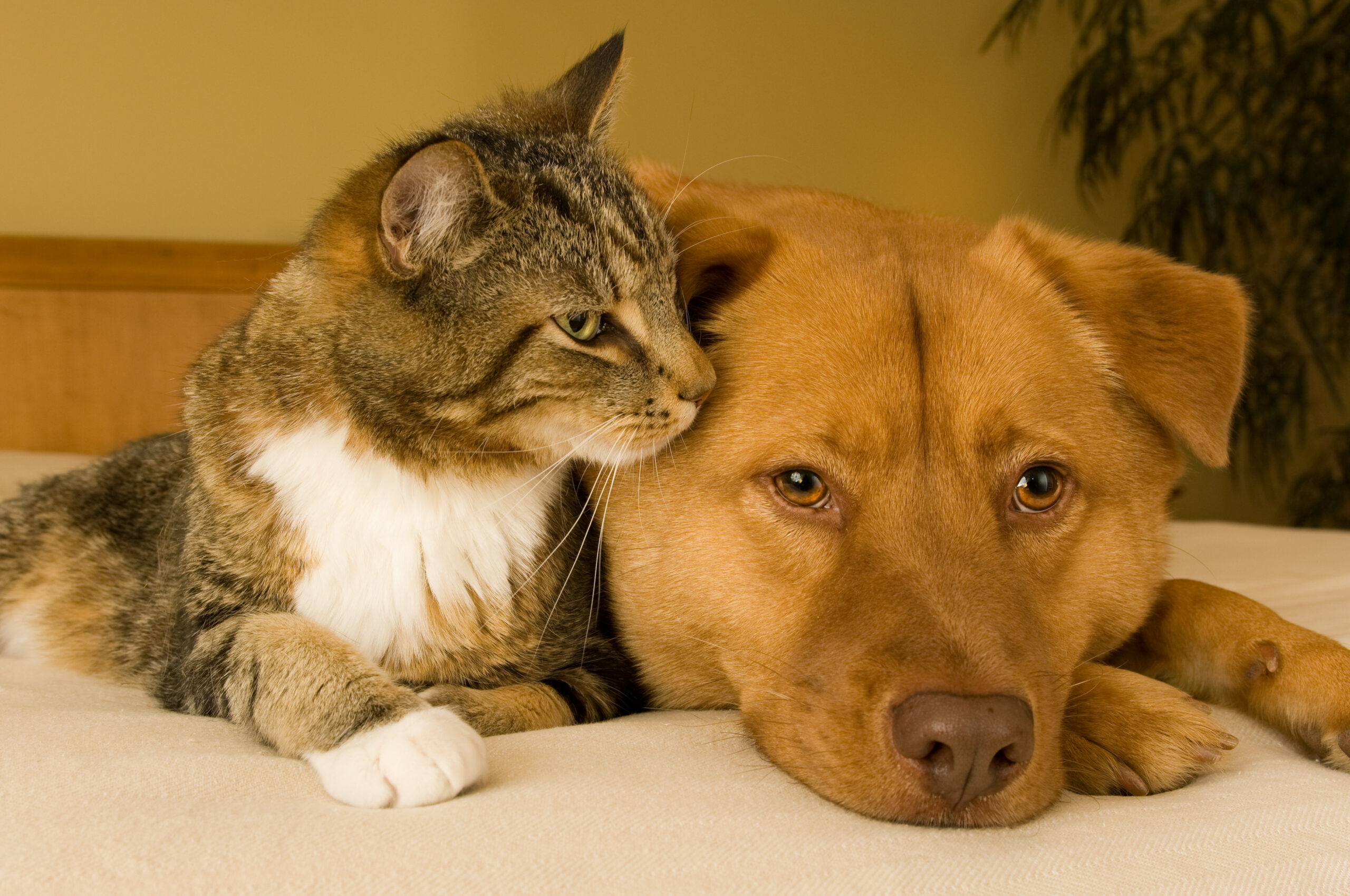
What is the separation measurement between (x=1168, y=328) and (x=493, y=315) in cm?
101

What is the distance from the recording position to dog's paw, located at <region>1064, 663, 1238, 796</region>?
1.25m

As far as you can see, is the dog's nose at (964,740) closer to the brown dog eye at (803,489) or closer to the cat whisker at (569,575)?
the brown dog eye at (803,489)

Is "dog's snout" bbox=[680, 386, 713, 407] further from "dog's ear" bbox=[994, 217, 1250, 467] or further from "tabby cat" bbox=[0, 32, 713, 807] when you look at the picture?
"dog's ear" bbox=[994, 217, 1250, 467]

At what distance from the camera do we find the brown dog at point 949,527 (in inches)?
44.9

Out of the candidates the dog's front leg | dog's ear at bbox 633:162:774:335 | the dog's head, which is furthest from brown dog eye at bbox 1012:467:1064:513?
dog's ear at bbox 633:162:774:335

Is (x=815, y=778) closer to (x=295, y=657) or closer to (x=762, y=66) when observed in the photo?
(x=295, y=657)

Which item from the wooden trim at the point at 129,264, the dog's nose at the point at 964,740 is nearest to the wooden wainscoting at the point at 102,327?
the wooden trim at the point at 129,264

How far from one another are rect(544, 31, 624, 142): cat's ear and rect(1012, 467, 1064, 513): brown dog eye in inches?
38.1

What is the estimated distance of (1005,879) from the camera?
3.07 feet

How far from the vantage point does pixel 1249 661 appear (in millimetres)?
1494

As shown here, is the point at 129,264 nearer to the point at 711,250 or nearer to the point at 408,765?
the point at 711,250

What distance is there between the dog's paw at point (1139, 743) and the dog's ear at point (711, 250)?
2.57 ft

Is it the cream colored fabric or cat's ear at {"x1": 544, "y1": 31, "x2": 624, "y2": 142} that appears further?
cat's ear at {"x1": 544, "y1": 31, "x2": 624, "y2": 142}

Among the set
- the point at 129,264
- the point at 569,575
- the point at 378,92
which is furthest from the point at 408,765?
the point at 378,92
